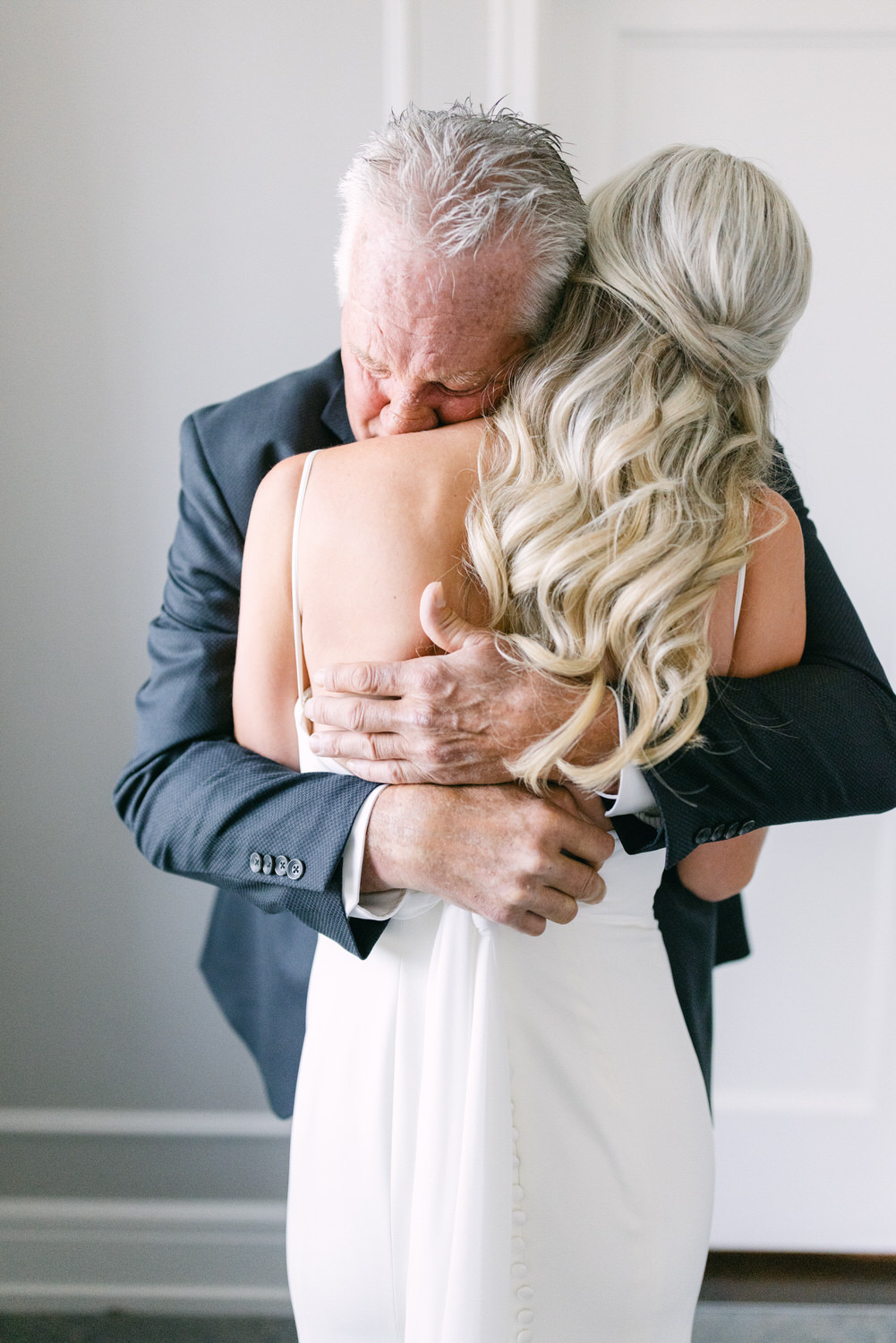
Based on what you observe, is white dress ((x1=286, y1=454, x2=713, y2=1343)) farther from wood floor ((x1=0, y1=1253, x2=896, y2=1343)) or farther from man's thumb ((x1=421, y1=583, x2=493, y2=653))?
wood floor ((x1=0, y1=1253, x2=896, y2=1343))

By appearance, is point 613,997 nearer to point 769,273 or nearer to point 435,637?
point 435,637

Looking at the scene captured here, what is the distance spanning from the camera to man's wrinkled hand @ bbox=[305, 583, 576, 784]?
90 centimetres

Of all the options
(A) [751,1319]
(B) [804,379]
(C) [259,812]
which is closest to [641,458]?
(C) [259,812]

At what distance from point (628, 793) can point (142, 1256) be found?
1.68m

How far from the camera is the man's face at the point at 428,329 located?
0.83m

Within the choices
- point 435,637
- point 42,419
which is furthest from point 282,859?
point 42,419

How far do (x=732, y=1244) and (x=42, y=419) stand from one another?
2.20 m

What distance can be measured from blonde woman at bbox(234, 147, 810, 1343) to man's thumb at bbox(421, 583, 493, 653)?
0.04 ft

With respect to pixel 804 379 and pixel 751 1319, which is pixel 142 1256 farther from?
pixel 804 379

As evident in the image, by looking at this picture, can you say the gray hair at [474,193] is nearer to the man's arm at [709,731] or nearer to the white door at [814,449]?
the man's arm at [709,731]

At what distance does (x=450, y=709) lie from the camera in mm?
909

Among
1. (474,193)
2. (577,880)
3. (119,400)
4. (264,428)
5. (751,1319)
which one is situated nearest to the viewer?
(474,193)

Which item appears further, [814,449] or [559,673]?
[814,449]

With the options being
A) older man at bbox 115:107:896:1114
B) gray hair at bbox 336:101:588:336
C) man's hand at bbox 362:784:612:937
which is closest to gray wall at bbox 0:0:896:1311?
older man at bbox 115:107:896:1114
